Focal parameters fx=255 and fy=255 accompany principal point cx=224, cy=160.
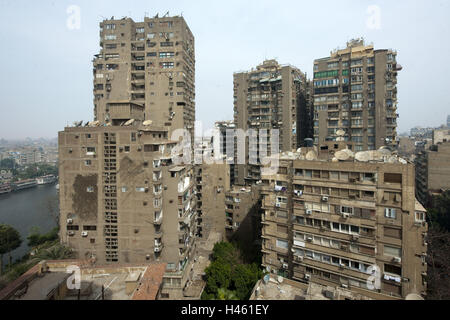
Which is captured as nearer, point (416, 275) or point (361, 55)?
point (416, 275)

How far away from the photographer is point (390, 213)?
9000 millimetres

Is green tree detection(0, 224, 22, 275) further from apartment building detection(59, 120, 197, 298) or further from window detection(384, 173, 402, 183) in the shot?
window detection(384, 173, 402, 183)

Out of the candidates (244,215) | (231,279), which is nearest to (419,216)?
(231,279)

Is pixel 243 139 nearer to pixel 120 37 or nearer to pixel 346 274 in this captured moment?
pixel 120 37

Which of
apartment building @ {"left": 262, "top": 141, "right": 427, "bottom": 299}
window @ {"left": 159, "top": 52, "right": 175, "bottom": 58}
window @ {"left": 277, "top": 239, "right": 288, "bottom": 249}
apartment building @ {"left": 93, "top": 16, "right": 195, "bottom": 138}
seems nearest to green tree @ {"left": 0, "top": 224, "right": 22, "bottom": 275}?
apartment building @ {"left": 93, "top": 16, "right": 195, "bottom": 138}

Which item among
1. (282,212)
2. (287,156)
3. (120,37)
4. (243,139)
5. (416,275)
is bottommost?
(416,275)

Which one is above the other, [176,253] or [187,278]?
[176,253]

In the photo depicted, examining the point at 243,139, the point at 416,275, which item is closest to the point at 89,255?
the point at 416,275

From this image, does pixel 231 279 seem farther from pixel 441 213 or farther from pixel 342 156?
pixel 441 213

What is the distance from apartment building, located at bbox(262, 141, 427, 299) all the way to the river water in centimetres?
2295

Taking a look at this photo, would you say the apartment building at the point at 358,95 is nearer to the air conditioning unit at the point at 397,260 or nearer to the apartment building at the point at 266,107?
the apartment building at the point at 266,107

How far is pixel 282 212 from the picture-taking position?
11570 millimetres

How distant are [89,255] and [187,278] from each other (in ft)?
16.6

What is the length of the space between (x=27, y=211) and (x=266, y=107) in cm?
3594
